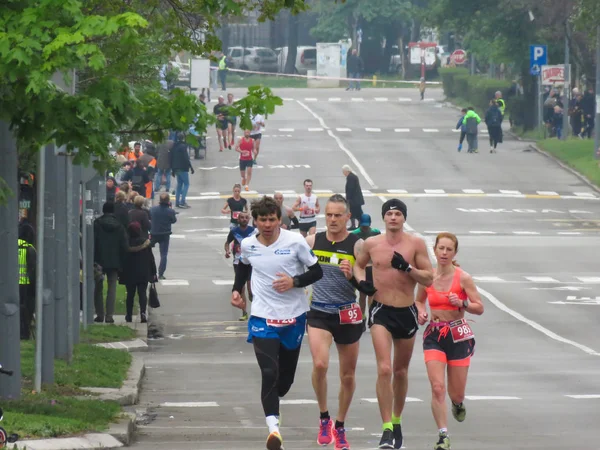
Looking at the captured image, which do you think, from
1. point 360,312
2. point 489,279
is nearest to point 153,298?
point 489,279

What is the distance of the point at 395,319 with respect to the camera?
36.5 feet

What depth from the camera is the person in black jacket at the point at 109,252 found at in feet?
70.3

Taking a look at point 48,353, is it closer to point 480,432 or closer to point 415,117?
point 480,432

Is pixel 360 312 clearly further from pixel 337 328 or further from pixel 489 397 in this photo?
pixel 489 397

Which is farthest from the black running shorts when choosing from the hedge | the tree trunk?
the tree trunk

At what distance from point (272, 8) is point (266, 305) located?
4.30 m

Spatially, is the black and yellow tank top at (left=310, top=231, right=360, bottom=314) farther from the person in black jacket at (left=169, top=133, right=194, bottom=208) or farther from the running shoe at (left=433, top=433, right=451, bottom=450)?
the person in black jacket at (left=169, top=133, right=194, bottom=208)

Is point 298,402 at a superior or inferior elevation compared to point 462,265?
superior

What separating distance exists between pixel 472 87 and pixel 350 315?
5337cm

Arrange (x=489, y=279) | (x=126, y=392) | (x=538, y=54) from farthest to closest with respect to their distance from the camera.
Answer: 1. (x=538, y=54)
2. (x=489, y=279)
3. (x=126, y=392)

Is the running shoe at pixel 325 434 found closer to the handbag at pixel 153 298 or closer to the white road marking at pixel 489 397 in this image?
the white road marking at pixel 489 397

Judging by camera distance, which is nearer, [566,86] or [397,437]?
[397,437]

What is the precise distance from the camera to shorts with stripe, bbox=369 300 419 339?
36.5ft

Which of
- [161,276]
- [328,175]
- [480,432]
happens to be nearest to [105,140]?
[480,432]
